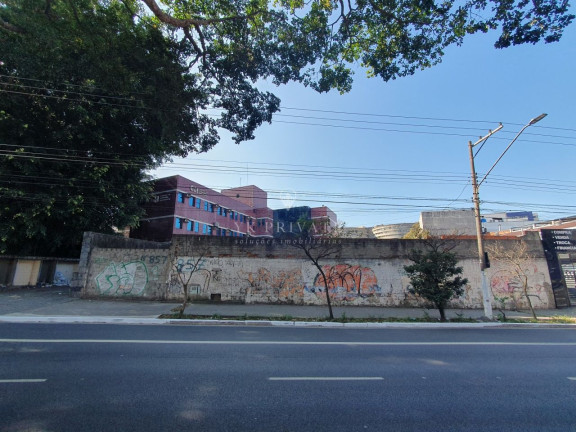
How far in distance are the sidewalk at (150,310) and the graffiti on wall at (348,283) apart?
2.60 feet

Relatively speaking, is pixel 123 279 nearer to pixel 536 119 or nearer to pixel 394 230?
pixel 536 119

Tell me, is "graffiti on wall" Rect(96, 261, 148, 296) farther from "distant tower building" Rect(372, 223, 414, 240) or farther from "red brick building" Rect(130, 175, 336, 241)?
"distant tower building" Rect(372, 223, 414, 240)

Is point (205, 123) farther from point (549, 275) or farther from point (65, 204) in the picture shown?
point (549, 275)

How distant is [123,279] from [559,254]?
978 inches

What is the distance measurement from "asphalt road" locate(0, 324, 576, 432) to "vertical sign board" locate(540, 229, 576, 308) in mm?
11904

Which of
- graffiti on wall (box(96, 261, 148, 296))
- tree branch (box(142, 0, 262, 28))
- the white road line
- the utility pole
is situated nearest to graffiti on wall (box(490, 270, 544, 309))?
the utility pole

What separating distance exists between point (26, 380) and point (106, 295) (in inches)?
489

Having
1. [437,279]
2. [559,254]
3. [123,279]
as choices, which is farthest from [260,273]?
[559,254]

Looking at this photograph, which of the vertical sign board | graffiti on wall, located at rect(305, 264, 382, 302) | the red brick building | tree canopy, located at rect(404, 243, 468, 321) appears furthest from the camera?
the red brick building

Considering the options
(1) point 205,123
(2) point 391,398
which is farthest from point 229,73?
(2) point 391,398

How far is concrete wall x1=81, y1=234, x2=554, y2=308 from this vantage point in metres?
15.4

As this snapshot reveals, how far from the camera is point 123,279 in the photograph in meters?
15.4

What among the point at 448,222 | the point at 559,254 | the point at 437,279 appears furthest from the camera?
the point at 448,222

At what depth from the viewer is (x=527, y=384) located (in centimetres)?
461
